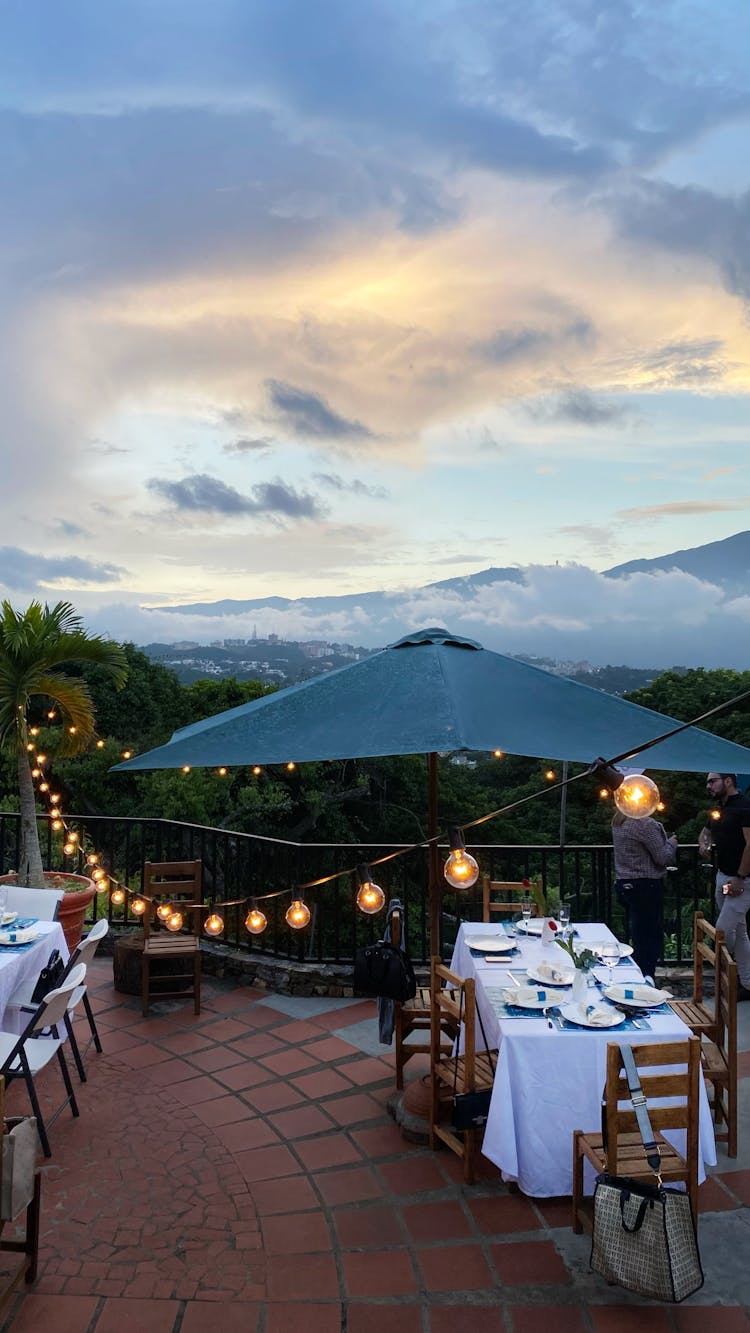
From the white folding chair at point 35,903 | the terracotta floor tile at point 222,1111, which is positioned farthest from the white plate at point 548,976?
the white folding chair at point 35,903

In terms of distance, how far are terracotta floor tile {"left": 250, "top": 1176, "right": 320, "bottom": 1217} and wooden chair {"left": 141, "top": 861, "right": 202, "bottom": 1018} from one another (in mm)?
2032

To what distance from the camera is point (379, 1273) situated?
3.05m

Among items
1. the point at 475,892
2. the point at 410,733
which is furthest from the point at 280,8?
the point at 475,892

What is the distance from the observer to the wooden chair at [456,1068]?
3617 millimetres

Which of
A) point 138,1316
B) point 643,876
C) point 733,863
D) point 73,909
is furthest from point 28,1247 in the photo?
point 733,863

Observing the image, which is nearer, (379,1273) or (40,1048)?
(379,1273)

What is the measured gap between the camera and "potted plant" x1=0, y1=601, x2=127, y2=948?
254 inches

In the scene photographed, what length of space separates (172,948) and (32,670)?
8.29 ft

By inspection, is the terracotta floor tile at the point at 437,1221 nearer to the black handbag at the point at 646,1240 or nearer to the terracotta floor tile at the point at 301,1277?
the terracotta floor tile at the point at 301,1277

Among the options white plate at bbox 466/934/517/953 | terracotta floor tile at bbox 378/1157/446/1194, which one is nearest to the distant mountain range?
white plate at bbox 466/934/517/953

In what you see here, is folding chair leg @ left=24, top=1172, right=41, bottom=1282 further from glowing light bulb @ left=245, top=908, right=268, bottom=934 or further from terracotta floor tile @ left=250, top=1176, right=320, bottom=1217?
glowing light bulb @ left=245, top=908, right=268, bottom=934

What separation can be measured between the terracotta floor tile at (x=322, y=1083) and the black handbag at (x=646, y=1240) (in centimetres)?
215

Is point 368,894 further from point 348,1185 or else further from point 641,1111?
point 641,1111

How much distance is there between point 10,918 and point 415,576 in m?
16.3
